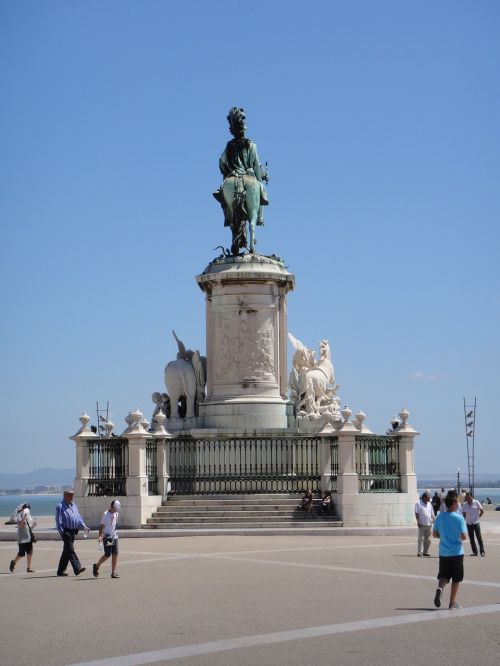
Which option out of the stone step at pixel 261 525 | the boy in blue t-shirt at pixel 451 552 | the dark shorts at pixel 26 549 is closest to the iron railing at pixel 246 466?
the stone step at pixel 261 525

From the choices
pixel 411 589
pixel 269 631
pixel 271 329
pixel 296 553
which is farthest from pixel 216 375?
pixel 269 631

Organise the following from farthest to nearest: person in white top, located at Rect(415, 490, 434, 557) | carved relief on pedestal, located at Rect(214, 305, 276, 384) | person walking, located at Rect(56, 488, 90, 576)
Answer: carved relief on pedestal, located at Rect(214, 305, 276, 384) < person in white top, located at Rect(415, 490, 434, 557) < person walking, located at Rect(56, 488, 90, 576)

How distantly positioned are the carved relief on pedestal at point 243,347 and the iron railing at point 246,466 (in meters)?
2.89

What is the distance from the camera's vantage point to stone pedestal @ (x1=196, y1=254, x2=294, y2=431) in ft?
115

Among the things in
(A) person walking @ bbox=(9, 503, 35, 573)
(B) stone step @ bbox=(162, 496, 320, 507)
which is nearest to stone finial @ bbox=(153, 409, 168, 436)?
(B) stone step @ bbox=(162, 496, 320, 507)

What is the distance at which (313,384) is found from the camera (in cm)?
3662

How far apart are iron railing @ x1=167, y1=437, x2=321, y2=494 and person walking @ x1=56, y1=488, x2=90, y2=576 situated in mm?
12295

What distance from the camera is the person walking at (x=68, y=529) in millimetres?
19906

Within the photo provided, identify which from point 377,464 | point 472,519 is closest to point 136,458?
point 377,464

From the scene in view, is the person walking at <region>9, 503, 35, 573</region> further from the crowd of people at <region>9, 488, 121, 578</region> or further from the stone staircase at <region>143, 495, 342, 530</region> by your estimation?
the stone staircase at <region>143, 495, 342, 530</region>

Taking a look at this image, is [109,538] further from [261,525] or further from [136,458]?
[136,458]

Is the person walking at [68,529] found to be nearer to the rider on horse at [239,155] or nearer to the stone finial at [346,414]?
the stone finial at [346,414]

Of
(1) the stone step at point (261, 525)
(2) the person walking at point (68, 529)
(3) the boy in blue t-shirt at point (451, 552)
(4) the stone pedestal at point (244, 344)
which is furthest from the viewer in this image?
(4) the stone pedestal at point (244, 344)

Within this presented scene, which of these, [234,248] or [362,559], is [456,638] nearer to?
[362,559]
